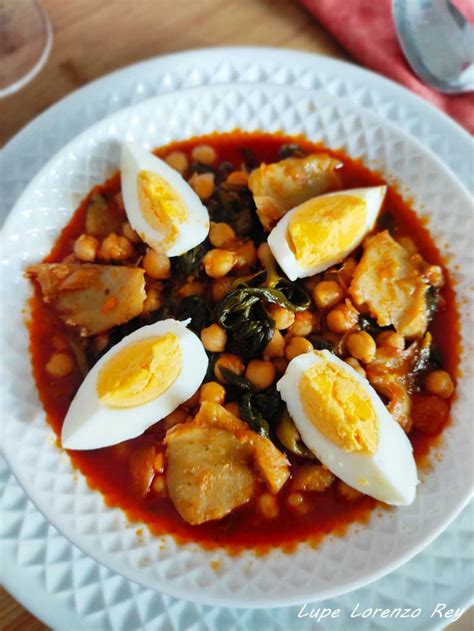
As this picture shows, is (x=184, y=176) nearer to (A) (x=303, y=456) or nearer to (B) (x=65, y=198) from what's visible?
(B) (x=65, y=198)

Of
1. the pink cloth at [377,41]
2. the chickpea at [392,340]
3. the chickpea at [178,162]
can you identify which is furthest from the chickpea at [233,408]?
the pink cloth at [377,41]

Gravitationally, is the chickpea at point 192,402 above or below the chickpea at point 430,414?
below

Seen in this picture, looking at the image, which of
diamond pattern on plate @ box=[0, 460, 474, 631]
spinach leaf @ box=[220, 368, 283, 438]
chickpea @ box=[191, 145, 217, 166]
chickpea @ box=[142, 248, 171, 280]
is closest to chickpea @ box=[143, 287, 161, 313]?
chickpea @ box=[142, 248, 171, 280]

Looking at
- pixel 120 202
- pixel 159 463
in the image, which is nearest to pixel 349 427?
pixel 159 463

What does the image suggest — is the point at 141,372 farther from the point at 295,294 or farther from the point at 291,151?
the point at 291,151

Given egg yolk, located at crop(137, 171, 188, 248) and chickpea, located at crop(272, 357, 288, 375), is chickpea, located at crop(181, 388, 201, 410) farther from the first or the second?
egg yolk, located at crop(137, 171, 188, 248)

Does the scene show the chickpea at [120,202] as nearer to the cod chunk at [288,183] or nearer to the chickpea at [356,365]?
the cod chunk at [288,183]
